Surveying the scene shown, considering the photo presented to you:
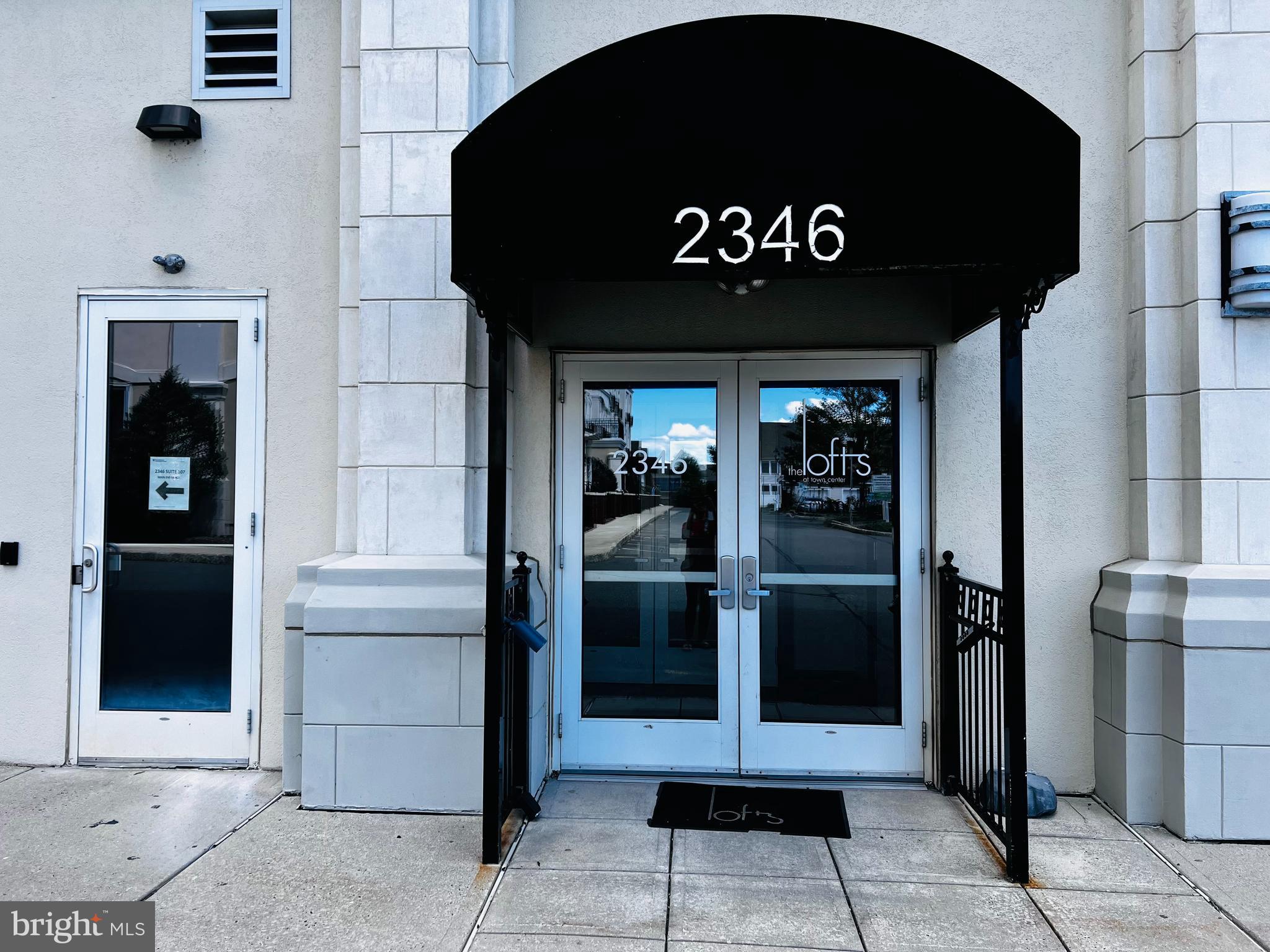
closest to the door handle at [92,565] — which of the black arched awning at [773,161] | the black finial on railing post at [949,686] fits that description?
the black arched awning at [773,161]

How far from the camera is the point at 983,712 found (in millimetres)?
4004

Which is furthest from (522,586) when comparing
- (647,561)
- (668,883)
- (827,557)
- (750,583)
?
(827,557)

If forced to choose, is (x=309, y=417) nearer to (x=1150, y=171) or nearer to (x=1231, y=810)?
(x=1150, y=171)

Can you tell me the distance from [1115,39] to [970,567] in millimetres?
2905

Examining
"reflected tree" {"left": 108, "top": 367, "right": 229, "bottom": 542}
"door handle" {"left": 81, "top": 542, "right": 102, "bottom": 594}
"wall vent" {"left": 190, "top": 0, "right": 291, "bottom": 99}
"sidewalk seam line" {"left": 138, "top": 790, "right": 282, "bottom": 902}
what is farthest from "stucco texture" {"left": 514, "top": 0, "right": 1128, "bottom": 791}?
"door handle" {"left": 81, "top": 542, "right": 102, "bottom": 594}

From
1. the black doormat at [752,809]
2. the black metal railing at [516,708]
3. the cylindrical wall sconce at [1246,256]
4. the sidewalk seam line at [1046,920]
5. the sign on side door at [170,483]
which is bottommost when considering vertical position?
the sidewalk seam line at [1046,920]

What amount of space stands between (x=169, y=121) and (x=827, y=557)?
4339 mm

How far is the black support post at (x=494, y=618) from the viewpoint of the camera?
351cm

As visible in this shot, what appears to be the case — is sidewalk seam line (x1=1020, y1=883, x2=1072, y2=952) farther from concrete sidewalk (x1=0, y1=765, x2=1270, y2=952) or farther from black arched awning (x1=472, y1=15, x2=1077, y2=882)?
black arched awning (x1=472, y1=15, x2=1077, y2=882)

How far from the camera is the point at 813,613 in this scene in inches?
181

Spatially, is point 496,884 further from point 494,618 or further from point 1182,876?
point 1182,876

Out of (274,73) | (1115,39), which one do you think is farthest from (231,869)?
(1115,39)

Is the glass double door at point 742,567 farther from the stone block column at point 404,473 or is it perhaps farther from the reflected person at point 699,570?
the stone block column at point 404,473

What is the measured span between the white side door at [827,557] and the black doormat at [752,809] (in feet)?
0.73
